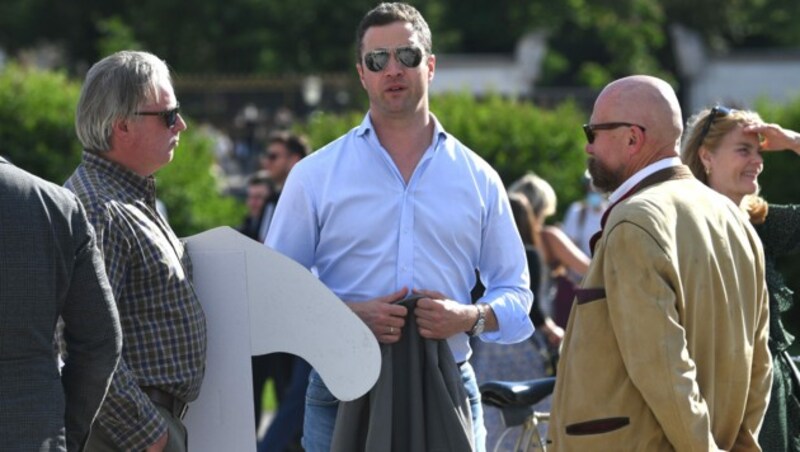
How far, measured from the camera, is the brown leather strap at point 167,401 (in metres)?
4.06

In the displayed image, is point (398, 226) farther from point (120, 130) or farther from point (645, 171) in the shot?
point (120, 130)

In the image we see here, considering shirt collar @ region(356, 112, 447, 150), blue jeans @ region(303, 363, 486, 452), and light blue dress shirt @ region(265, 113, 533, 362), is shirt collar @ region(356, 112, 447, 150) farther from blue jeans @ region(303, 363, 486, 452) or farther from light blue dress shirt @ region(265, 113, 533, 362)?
blue jeans @ region(303, 363, 486, 452)

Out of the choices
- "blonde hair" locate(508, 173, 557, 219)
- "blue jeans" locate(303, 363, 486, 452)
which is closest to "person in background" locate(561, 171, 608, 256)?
"blonde hair" locate(508, 173, 557, 219)

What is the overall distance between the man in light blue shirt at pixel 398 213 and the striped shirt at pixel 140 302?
0.57 meters

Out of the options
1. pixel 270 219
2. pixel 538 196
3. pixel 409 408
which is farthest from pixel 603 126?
pixel 270 219

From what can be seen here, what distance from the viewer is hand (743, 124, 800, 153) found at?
18.1ft

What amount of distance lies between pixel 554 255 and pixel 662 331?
4.89 meters

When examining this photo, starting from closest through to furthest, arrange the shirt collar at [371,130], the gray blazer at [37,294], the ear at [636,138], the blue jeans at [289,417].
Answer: the gray blazer at [37,294]
the ear at [636,138]
the shirt collar at [371,130]
the blue jeans at [289,417]

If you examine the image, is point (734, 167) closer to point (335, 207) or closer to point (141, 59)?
point (335, 207)

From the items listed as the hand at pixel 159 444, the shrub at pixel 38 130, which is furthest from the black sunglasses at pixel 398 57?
the shrub at pixel 38 130

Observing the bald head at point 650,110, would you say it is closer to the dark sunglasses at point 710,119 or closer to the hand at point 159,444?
the dark sunglasses at point 710,119

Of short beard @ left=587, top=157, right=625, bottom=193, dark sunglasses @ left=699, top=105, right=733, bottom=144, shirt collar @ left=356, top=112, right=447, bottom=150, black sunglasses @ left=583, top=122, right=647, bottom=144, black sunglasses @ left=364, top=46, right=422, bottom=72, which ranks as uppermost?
black sunglasses @ left=364, top=46, right=422, bottom=72

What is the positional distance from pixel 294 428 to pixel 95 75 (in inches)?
182

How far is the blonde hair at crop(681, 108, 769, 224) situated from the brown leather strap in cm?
233
